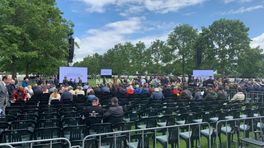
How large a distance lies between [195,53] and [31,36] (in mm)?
37591

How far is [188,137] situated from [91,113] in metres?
3.46

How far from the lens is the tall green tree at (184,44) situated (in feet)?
220

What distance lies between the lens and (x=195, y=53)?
64500mm

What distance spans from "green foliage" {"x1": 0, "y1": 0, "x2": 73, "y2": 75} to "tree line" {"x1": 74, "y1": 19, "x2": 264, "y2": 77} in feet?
88.2

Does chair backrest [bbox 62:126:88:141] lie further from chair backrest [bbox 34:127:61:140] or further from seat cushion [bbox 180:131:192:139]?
seat cushion [bbox 180:131:192:139]

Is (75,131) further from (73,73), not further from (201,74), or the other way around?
(201,74)

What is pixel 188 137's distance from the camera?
24.5 feet

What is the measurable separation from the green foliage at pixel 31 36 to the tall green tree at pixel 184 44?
32.6 m

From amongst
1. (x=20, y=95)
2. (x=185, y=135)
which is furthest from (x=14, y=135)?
(x=20, y=95)

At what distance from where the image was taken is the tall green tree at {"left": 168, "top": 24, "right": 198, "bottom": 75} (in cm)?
6694

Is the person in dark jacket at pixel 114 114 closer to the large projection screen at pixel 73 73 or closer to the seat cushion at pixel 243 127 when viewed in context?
the seat cushion at pixel 243 127

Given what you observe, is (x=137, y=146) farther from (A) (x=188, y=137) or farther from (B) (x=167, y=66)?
(B) (x=167, y=66)

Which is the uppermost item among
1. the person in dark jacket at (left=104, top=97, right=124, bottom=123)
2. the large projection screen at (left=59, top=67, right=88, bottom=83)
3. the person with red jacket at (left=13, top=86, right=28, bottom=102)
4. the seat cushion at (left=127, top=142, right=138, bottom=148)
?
the large projection screen at (left=59, top=67, right=88, bottom=83)

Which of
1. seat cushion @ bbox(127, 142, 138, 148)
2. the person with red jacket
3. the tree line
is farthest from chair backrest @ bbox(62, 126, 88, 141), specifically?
the tree line
